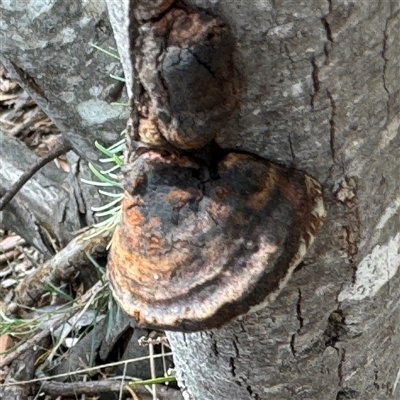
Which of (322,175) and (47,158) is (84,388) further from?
(322,175)

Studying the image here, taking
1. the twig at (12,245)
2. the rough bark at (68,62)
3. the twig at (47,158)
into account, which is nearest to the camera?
the rough bark at (68,62)

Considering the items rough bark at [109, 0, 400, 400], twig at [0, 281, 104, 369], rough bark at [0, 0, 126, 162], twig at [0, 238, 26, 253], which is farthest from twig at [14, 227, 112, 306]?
rough bark at [109, 0, 400, 400]

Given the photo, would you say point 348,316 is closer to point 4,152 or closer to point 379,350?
point 379,350

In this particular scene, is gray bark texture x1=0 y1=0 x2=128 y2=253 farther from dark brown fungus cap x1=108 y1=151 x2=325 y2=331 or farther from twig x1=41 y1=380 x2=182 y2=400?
dark brown fungus cap x1=108 y1=151 x2=325 y2=331

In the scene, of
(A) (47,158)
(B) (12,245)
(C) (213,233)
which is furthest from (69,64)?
(B) (12,245)

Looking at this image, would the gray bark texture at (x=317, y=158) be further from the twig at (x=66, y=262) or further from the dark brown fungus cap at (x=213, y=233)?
the twig at (x=66, y=262)

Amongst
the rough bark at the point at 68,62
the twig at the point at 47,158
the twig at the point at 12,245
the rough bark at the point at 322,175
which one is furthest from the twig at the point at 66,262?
the rough bark at the point at 322,175
